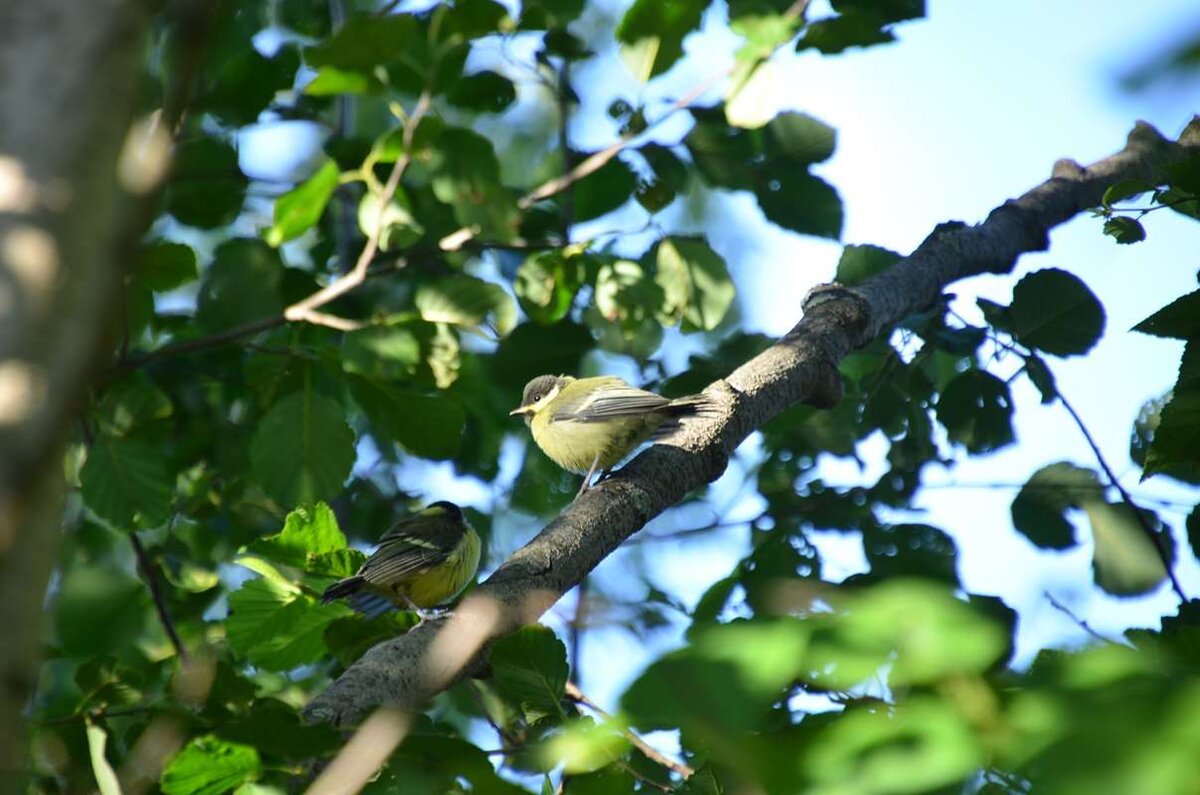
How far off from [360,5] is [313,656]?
571 cm

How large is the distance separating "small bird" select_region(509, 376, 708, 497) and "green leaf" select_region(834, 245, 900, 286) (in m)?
0.76

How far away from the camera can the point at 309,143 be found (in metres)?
8.32

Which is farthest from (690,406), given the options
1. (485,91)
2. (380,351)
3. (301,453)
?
(485,91)

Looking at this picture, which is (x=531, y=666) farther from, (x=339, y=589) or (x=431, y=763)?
(x=339, y=589)

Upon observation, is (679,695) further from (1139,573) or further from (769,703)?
(1139,573)

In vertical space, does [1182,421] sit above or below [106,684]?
above

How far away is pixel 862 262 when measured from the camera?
3.69m

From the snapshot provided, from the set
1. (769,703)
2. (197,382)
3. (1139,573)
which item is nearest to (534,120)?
(197,382)

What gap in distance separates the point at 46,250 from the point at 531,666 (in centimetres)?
136

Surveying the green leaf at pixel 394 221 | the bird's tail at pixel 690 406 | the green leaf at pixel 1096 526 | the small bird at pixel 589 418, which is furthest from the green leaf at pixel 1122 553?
the green leaf at pixel 394 221

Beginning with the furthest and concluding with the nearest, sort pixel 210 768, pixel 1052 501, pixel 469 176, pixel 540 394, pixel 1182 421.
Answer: pixel 540 394, pixel 1052 501, pixel 469 176, pixel 1182 421, pixel 210 768

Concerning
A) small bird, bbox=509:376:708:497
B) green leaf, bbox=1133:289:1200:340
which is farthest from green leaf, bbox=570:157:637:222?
green leaf, bbox=1133:289:1200:340

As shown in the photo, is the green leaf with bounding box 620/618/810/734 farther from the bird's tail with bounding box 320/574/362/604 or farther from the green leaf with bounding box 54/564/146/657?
the green leaf with bounding box 54/564/146/657

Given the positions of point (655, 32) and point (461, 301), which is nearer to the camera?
point (655, 32)
